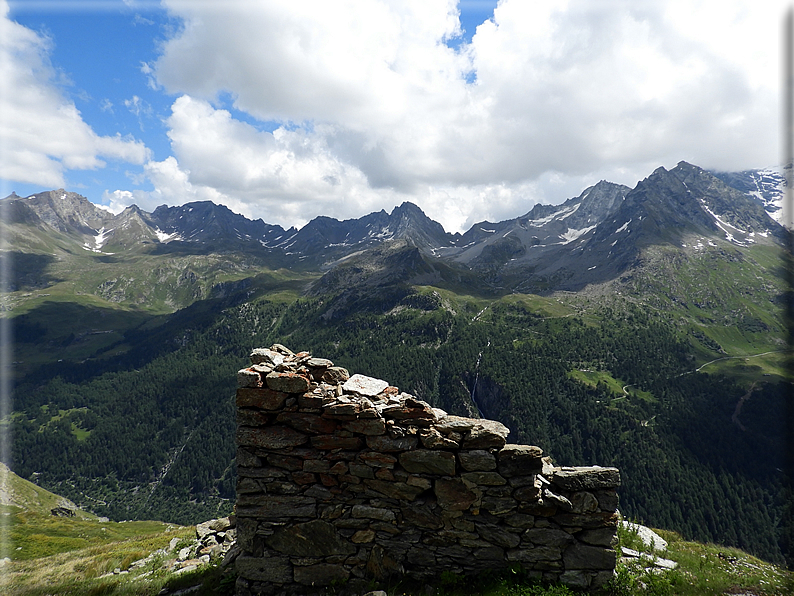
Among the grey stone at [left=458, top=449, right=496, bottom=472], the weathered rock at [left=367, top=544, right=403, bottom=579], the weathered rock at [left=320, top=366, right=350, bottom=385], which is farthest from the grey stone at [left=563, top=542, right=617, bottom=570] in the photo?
the weathered rock at [left=320, top=366, right=350, bottom=385]

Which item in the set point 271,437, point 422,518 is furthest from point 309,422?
point 422,518

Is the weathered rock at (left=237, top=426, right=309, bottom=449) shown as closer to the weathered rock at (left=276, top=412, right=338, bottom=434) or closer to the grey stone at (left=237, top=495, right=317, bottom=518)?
the weathered rock at (left=276, top=412, right=338, bottom=434)

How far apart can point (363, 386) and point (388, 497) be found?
12.7 feet

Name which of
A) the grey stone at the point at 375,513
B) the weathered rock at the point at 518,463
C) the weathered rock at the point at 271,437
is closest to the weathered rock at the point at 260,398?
the weathered rock at the point at 271,437

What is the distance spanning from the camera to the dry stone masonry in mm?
12023

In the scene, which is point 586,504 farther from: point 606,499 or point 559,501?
point 559,501

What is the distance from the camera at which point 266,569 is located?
1270 centimetres

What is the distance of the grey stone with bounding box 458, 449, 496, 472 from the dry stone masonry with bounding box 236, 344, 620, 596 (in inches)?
1.3

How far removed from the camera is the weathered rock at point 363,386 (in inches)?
527

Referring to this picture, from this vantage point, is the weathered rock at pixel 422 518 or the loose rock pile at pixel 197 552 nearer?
the weathered rock at pixel 422 518

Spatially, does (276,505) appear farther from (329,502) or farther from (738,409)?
(738,409)

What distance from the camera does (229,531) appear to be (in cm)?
1936

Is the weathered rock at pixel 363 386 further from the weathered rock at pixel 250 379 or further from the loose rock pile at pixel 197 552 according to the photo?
the loose rock pile at pixel 197 552

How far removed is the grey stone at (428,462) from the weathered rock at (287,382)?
4.12m
